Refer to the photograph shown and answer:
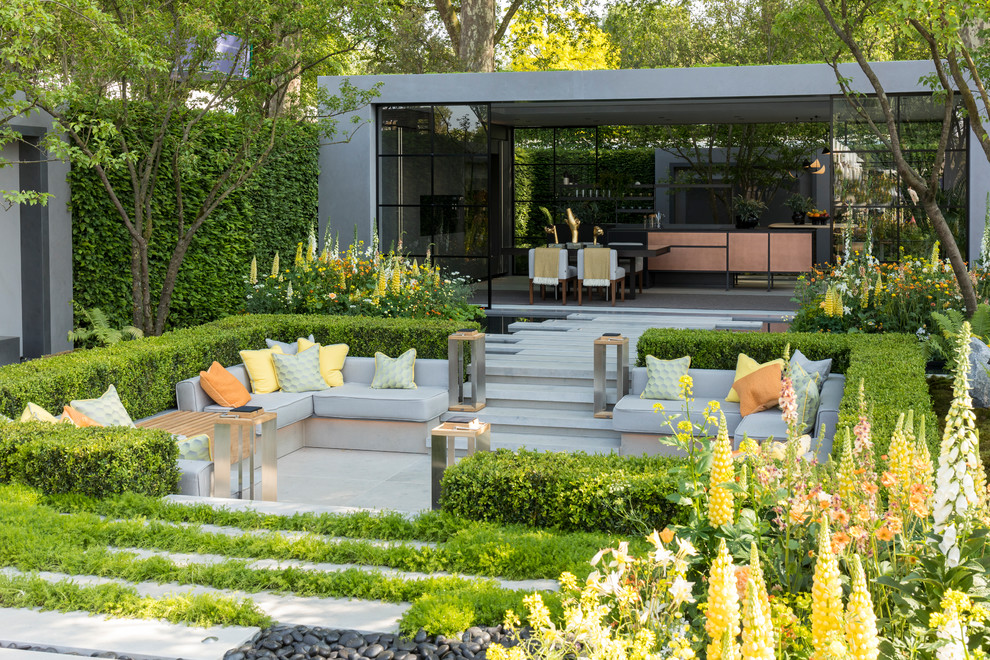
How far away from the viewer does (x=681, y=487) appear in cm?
376

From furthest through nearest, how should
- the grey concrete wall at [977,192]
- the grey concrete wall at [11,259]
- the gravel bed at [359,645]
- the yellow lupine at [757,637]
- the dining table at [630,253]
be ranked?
the dining table at [630,253] < the grey concrete wall at [977,192] < the grey concrete wall at [11,259] < the gravel bed at [359,645] < the yellow lupine at [757,637]

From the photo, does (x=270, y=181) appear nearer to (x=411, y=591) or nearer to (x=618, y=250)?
(x=618, y=250)

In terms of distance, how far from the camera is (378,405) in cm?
870

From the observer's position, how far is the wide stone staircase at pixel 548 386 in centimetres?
894

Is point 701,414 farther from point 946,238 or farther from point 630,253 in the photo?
point 630,253

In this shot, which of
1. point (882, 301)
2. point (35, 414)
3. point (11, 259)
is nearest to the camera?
point (35, 414)

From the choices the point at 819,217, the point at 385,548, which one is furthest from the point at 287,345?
the point at 819,217

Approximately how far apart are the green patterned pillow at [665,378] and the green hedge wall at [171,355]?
1.94 meters

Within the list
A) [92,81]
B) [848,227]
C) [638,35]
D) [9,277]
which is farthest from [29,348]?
[638,35]

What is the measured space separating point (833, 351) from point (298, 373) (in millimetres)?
4481

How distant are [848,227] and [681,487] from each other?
10.3m

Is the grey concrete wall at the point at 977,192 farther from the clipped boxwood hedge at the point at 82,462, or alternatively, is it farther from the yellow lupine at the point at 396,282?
the clipped boxwood hedge at the point at 82,462

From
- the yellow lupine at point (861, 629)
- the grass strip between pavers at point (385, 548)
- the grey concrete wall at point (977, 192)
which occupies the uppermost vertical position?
the grey concrete wall at point (977, 192)

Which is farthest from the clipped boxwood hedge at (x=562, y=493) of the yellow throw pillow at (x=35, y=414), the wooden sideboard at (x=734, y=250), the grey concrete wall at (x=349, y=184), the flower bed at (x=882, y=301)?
the wooden sideboard at (x=734, y=250)
